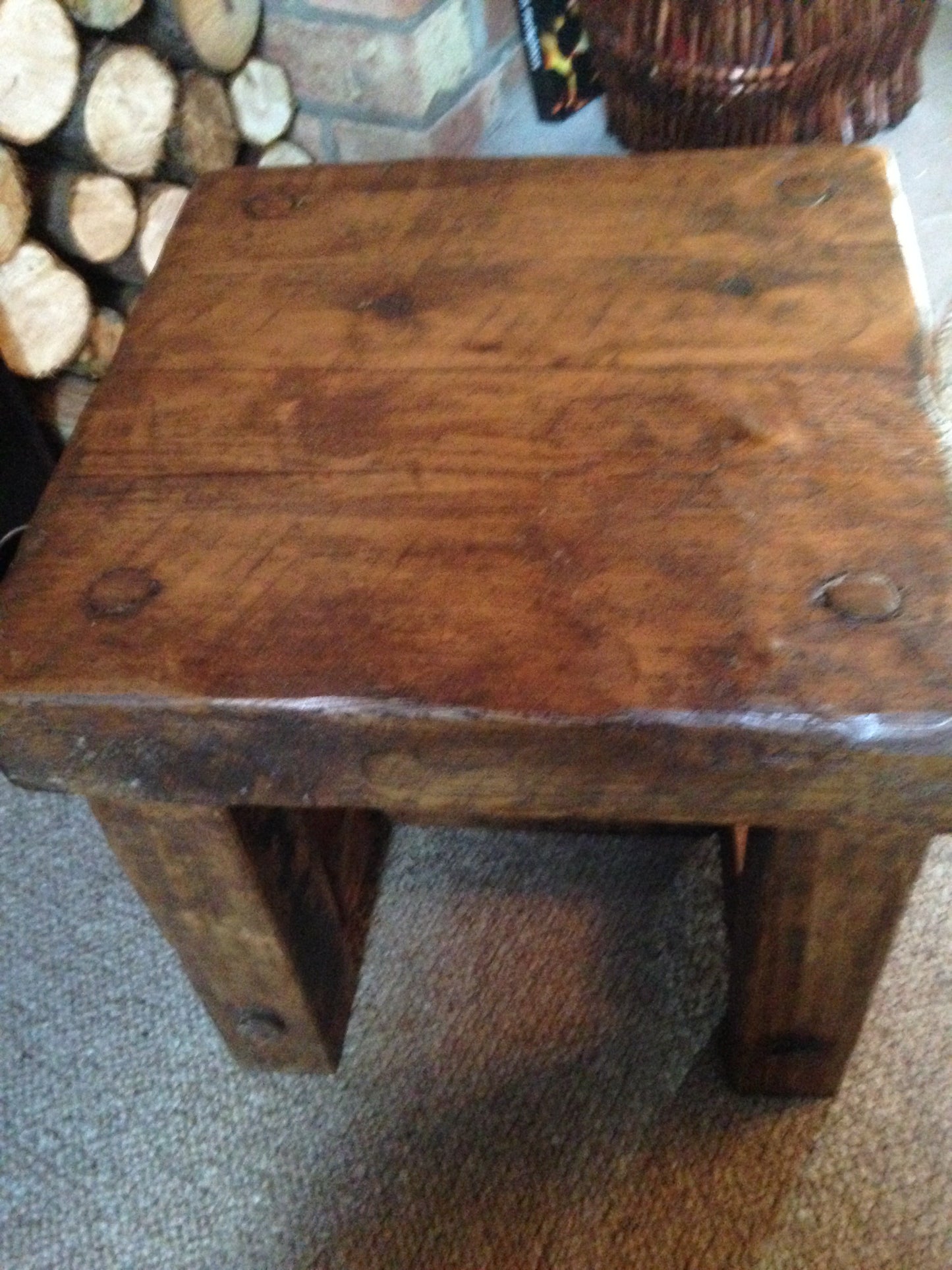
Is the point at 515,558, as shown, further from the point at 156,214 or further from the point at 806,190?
the point at 156,214

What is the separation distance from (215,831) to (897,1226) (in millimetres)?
570

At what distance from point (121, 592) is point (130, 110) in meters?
0.76

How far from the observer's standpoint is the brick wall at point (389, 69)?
1181 millimetres

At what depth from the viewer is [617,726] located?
1.70ft

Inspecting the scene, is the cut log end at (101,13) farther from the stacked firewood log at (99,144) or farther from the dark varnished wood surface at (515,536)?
the dark varnished wood surface at (515,536)

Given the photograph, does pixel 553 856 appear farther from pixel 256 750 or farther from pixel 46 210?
pixel 46 210

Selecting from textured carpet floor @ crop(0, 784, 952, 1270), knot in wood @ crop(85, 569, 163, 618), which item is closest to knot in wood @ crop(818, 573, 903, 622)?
knot in wood @ crop(85, 569, 163, 618)

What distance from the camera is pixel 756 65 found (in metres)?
1.09

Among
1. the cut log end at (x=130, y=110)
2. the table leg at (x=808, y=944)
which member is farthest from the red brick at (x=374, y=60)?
the table leg at (x=808, y=944)

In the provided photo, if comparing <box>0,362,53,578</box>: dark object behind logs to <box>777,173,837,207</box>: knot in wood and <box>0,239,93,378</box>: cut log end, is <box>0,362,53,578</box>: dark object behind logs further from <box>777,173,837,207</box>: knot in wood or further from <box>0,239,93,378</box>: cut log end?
<box>777,173,837,207</box>: knot in wood

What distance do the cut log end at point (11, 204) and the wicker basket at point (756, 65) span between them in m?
0.60

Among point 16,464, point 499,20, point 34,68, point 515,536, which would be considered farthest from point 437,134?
point 515,536

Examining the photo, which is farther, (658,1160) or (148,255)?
(148,255)

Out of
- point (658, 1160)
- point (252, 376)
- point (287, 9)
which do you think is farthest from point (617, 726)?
point (287, 9)
